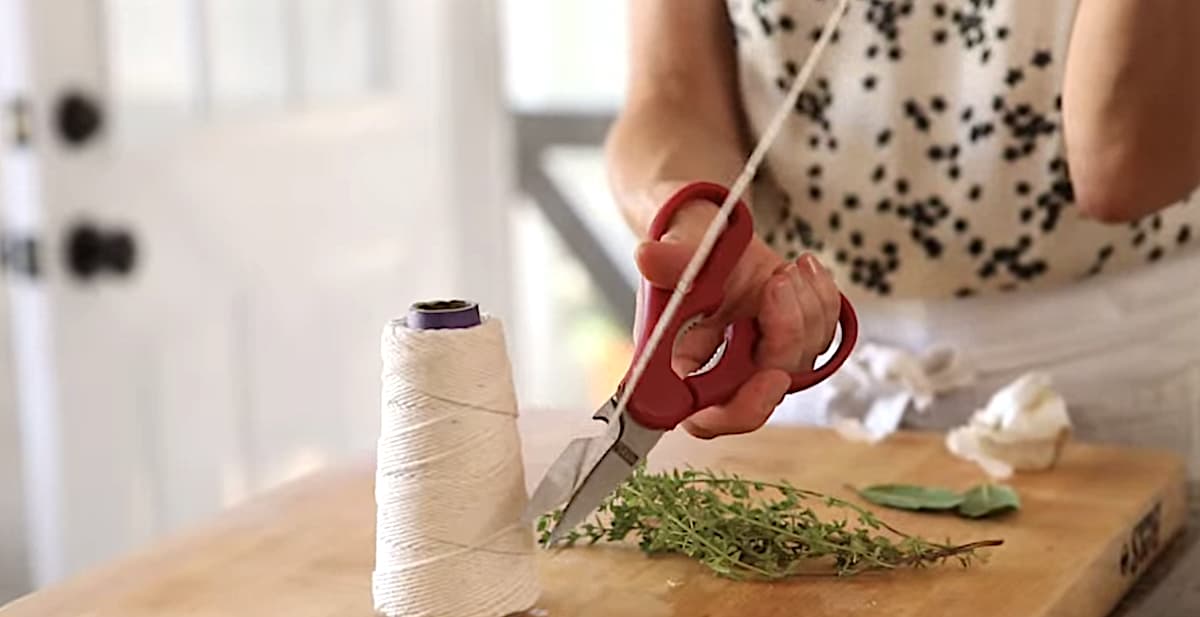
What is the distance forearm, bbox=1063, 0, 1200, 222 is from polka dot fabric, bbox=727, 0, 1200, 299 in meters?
0.09

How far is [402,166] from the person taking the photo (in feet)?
8.60

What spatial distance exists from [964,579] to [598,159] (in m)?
2.54

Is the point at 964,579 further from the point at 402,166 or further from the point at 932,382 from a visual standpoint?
the point at 402,166

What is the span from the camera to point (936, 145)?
1.22 metres

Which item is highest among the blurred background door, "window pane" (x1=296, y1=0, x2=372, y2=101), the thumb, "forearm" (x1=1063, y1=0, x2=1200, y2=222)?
"forearm" (x1=1063, y1=0, x2=1200, y2=222)

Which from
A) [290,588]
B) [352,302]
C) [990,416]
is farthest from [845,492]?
[352,302]

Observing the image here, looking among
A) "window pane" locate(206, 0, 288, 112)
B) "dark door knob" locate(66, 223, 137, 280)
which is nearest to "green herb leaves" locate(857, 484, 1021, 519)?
"dark door knob" locate(66, 223, 137, 280)

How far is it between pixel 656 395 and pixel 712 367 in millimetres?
48

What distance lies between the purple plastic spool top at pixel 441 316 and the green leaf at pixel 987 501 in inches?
13.3

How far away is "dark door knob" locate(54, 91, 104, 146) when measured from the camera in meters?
2.05

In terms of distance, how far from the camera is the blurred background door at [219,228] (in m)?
2.06

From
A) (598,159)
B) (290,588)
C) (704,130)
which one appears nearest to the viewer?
(290,588)

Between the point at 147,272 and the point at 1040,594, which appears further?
the point at 147,272

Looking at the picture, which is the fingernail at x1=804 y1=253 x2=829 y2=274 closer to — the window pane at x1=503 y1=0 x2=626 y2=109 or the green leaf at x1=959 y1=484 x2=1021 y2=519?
the green leaf at x1=959 y1=484 x2=1021 y2=519
